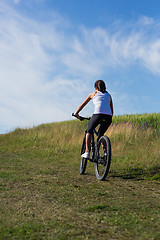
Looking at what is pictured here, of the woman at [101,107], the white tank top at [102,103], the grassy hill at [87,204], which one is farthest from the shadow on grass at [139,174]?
the white tank top at [102,103]

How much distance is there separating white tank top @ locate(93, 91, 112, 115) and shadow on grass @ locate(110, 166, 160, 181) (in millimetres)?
2314

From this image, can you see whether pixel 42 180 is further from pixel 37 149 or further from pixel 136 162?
pixel 37 149

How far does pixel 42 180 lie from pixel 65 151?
6.04m

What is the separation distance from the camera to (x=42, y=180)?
6.61 meters

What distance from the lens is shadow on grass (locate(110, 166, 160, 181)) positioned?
714 centimetres

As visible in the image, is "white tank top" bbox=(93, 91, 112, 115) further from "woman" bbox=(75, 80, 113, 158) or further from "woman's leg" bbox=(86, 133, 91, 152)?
"woman's leg" bbox=(86, 133, 91, 152)

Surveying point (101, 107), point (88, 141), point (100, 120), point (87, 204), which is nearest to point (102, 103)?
point (101, 107)

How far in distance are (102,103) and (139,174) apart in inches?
115

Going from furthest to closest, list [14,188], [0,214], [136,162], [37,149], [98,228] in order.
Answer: [37,149]
[136,162]
[14,188]
[0,214]
[98,228]

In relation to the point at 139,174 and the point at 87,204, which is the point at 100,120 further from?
the point at 139,174

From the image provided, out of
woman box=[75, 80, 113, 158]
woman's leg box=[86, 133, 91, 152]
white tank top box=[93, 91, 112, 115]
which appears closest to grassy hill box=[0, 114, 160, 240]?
woman's leg box=[86, 133, 91, 152]

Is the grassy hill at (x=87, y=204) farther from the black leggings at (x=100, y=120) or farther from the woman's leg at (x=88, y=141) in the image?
the black leggings at (x=100, y=120)

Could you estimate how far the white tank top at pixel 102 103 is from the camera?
243 inches

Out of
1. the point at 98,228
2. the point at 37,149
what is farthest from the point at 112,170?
the point at 37,149
